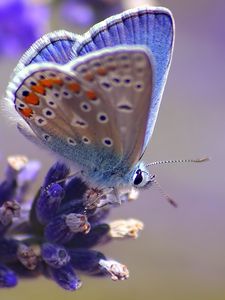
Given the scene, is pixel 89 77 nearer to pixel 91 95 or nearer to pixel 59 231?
pixel 91 95

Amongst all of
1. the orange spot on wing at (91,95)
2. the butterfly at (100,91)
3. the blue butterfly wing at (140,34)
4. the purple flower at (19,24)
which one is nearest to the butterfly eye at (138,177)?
the butterfly at (100,91)

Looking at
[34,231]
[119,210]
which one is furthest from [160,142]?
[34,231]

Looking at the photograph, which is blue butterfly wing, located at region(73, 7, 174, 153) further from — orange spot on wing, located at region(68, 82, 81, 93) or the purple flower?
the purple flower

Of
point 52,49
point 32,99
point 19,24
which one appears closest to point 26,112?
point 32,99

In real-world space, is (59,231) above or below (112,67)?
below

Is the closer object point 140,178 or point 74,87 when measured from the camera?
point 74,87

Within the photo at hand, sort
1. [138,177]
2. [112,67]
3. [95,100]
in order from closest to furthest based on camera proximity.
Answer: [112,67] < [95,100] < [138,177]

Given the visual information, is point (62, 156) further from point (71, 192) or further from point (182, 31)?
point (182, 31)
